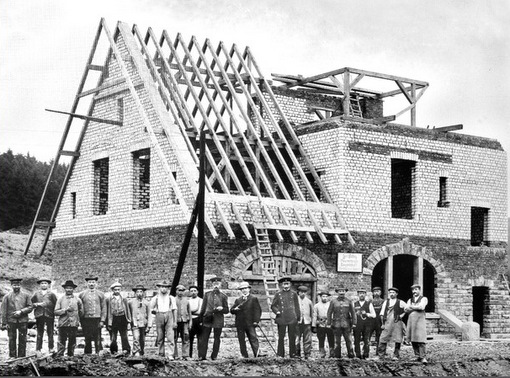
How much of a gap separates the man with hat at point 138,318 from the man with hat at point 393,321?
479 cm

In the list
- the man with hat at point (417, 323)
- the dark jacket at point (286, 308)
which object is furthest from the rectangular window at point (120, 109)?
the man with hat at point (417, 323)

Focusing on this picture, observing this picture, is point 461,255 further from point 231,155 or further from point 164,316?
point 164,316

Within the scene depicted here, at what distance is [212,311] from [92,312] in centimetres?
225

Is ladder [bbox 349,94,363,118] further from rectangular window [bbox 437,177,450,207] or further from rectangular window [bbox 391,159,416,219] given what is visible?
rectangular window [bbox 437,177,450,207]

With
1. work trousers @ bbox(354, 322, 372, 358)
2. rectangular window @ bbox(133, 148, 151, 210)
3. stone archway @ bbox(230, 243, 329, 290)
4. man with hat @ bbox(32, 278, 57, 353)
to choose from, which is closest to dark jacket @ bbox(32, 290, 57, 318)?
man with hat @ bbox(32, 278, 57, 353)

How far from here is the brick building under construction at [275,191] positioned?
23922 mm

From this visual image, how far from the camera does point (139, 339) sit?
18.4 meters

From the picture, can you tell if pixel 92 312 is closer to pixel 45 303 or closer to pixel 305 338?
pixel 45 303

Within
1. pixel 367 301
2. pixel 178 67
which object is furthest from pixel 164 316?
pixel 178 67

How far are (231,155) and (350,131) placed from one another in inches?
134

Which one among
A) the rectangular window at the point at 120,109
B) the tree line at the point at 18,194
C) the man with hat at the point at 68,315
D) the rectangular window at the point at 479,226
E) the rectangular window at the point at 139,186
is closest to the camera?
the man with hat at the point at 68,315

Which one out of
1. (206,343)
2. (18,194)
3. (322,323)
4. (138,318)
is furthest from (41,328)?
(18,194)

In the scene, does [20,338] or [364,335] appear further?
[364,335]

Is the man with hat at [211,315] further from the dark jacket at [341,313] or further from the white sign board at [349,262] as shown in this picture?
the white sign board at [349,262]
